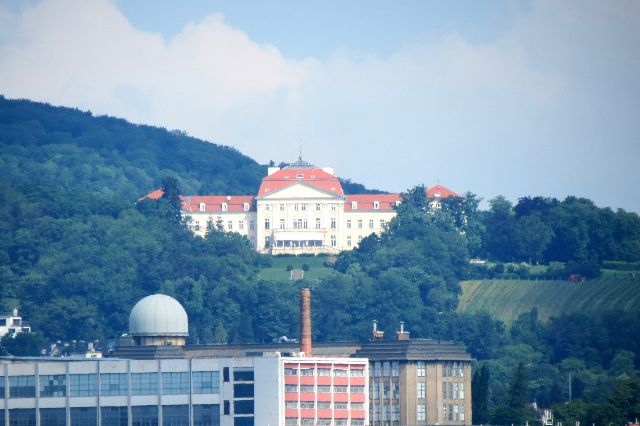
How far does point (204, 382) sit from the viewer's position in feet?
620

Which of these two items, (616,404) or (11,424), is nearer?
(11,424)

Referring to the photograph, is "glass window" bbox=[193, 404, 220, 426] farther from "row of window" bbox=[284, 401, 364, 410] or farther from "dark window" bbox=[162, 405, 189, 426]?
"row of window" bbox=[284, 401, 364, 410]

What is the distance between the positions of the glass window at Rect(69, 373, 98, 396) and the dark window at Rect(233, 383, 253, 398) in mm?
11185

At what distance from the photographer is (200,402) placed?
618 feet

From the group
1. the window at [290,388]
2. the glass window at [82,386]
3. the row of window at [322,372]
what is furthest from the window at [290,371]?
the glass window at [82,386]

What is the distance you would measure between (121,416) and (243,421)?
984cm

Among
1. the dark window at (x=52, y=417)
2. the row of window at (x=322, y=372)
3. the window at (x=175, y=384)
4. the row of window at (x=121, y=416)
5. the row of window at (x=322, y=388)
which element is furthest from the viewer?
the row of window at (x=322, y=372)

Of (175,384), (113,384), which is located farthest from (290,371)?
(113,384)

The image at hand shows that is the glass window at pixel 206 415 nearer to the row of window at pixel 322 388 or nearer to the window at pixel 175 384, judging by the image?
the window at pixel 175 384

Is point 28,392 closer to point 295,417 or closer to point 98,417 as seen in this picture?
point 98,417

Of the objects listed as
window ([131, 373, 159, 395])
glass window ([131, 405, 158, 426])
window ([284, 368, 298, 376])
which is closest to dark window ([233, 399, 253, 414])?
window ([284, 368, 298, 376])

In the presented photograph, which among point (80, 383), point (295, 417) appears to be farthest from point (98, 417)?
point (295, 417)

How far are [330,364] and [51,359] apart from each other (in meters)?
22.7

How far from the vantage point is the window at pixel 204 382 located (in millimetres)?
189000
